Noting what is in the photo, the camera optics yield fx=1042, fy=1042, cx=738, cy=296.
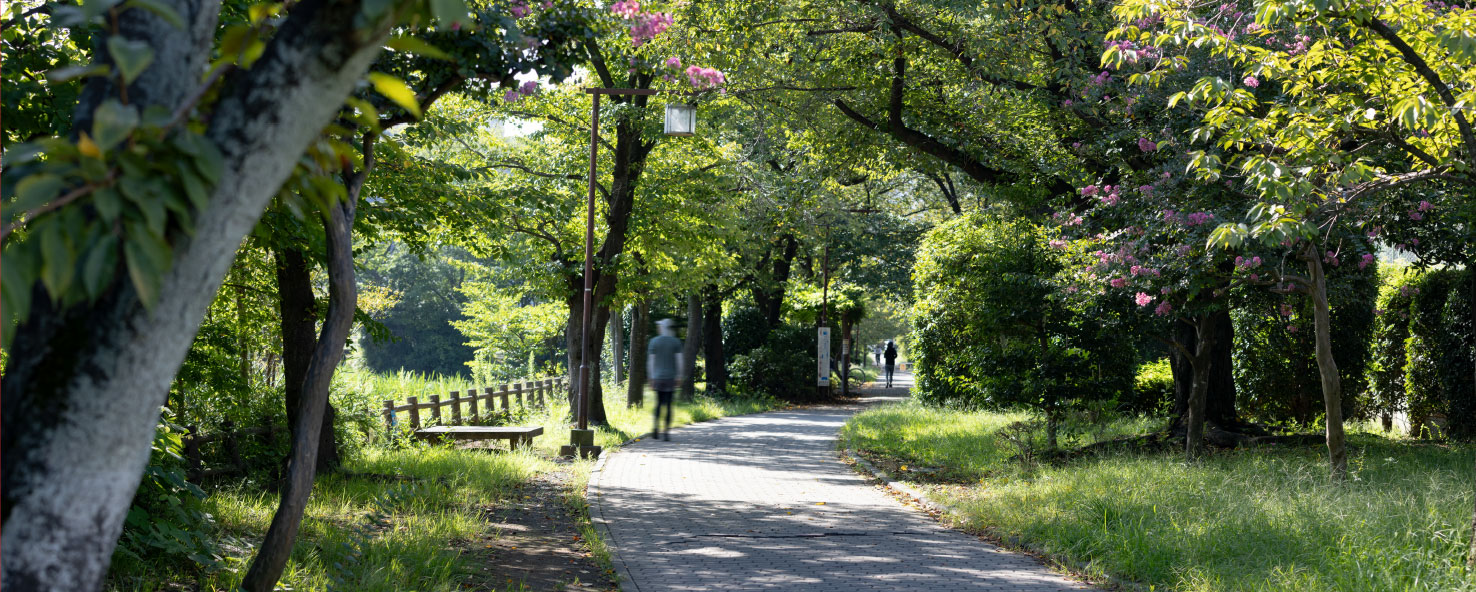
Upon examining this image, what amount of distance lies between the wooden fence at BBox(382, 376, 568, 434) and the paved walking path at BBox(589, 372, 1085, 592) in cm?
347

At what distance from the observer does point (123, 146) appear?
2143 mm

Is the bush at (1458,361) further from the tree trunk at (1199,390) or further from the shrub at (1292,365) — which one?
the tree trunk at (1199,390)

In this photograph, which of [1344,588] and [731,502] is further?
[731,502]

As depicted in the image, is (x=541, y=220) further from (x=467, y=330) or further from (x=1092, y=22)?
(x=467, y=330)

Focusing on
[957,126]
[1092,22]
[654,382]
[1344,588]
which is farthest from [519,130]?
[1344,588]

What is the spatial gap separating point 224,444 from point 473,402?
8.24 metres

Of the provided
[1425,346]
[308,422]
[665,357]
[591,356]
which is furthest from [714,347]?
[308,422]

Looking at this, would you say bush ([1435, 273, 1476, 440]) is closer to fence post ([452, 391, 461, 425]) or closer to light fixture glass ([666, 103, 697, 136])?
light fixture glass ([666, 103, 697, 136])

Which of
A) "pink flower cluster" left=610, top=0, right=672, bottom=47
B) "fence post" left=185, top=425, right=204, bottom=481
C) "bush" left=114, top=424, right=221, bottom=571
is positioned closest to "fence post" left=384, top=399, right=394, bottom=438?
"fence post" left=185, top=425, right=204, bottom=481

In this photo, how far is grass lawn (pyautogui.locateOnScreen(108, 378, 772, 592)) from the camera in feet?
20.3

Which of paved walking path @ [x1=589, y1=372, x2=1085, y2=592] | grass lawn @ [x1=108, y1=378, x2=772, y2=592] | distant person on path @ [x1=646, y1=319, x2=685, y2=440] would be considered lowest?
paved walking path @ [x1=589, y1=372, x2=1085, y2=592]

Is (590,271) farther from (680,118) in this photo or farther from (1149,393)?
(1149,393)

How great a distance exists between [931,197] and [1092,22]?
22845 millimetres

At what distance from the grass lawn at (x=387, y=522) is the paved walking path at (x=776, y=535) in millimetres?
518
